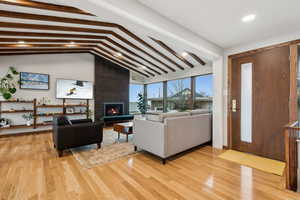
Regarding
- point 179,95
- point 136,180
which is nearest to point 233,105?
point 136,180

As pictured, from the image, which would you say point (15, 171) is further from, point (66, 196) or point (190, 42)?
point (190, 42)

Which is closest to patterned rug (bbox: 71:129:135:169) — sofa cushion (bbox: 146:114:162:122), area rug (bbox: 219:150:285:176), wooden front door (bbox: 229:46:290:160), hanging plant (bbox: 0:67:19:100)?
sofa cushion (bbox: 146:114:162:122)

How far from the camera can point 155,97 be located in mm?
7445

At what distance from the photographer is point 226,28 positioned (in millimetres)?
2525

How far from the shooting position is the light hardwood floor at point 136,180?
5.72 feet

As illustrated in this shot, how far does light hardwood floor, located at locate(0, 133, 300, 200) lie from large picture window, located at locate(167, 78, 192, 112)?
298 cm

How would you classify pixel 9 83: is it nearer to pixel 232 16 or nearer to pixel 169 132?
pixel 169 132

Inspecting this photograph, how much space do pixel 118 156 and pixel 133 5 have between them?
272 centimetres

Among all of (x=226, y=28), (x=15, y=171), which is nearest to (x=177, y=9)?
(x=226, y=28)

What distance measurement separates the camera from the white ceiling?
188 cm

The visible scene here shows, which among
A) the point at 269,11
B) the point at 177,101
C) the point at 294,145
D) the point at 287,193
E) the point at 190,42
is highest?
the point at 269,11

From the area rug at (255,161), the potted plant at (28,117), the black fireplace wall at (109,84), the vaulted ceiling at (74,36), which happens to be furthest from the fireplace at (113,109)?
the area rug at (255,161)

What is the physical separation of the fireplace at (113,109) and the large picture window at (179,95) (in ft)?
7.77

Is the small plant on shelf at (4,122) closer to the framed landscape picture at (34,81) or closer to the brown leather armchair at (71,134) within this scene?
the framed landscape picture at (34,81)
